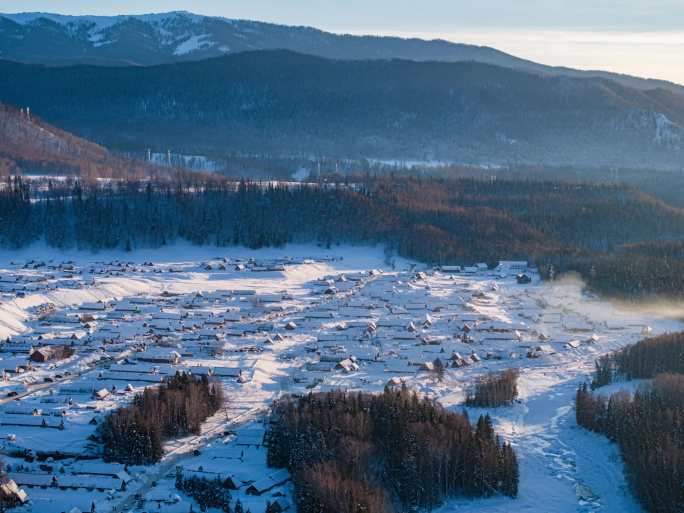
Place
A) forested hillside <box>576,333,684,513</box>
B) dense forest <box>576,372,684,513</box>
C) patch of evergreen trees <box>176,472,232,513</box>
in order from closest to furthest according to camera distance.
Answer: patch of evergreen trees <box>176,472,232,513</box>
dense forest <box>576,372,684,513</box>
forested hillside <box>576,333,684,513</box>

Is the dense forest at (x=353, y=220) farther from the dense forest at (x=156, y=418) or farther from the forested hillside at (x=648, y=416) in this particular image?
the dense forest at (x=156, y=418)

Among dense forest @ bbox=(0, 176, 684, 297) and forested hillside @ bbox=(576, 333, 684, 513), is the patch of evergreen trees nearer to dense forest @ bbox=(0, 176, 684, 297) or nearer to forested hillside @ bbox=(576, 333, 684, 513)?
forested hillside @ bbox=(576, 333, 684, 513)

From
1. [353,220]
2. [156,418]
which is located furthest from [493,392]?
[353,220]

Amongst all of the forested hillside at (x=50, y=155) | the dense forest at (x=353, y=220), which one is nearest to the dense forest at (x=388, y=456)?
the dense forest at (x=353, y=220)

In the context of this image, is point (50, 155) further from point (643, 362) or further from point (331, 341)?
point (643, 362)

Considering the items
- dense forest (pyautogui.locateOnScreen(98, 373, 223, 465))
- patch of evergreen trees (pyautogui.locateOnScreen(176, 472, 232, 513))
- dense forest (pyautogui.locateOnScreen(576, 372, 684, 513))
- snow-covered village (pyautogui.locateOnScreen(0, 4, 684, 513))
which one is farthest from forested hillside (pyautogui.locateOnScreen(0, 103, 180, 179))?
patch of evergreen trees (pyautogui.locateOnScreen(176, 472, 232, 513))

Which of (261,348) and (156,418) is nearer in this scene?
(156,418)

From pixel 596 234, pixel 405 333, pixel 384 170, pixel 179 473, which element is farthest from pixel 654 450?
pixel 384 170
